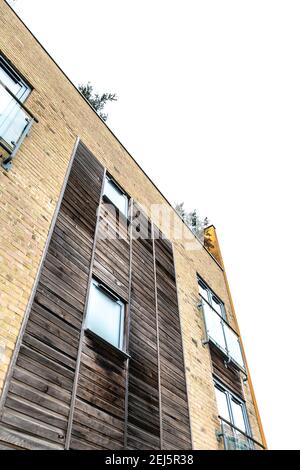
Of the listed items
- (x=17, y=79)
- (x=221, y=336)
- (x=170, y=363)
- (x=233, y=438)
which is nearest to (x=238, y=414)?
(x=233, y=438)

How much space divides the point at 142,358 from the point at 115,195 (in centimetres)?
443

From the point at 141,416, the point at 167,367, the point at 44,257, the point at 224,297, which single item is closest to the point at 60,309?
the point at 44,257

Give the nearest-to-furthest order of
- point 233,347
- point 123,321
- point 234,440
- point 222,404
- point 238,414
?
Result: point 123,321 < point 234,440 < point 222,404 < point 238,414 < point 233,347

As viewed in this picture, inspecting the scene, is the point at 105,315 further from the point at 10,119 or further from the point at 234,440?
the point at 234,440

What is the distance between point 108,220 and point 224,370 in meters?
5.39

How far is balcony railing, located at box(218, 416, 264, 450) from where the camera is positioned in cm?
742

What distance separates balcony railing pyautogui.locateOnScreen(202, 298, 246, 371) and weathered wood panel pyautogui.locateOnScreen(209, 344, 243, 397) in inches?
7.5

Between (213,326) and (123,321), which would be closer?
(123,321)

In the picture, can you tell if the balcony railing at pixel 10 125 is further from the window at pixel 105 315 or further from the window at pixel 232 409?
the window at pixel 232 409

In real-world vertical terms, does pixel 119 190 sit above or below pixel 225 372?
above

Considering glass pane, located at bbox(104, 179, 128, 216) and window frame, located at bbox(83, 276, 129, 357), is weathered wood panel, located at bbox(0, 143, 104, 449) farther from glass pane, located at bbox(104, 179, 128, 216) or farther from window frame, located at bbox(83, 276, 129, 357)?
glass pane, located at bbox(104, 179, 128, 216)

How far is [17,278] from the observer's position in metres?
4.61

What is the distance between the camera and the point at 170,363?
716 cm
